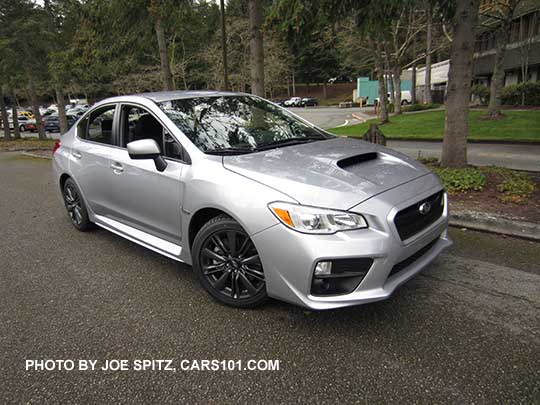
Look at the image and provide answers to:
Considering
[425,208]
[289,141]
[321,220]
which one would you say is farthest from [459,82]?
[321,220]

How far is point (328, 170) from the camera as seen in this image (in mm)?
→ 2693

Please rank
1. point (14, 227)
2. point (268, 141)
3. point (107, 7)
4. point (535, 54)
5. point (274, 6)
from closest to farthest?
1. point (268, 141)
2. point (14, 227)
3. point (274, 6)
4. point (107, 7)
5. point (535, 54)

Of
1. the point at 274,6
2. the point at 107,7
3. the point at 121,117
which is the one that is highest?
the point at 107,7

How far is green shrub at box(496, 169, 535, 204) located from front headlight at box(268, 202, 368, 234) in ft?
11.1

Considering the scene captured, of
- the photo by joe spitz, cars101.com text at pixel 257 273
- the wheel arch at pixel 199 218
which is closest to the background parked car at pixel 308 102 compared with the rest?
the photo by joe spitz, cars101.com text at pixel 257 273

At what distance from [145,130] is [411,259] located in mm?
2602

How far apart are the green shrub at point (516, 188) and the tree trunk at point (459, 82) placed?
773 mm

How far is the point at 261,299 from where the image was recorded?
9.00ft

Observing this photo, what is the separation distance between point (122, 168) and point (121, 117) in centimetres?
59

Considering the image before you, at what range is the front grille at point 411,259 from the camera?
2.49 meters

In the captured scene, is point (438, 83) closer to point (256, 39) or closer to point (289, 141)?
point (256, 39)

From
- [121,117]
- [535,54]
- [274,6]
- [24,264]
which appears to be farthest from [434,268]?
[535,54]

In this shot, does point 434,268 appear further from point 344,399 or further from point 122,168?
point 122,168

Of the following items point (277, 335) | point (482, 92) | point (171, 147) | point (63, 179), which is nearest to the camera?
point (277, 335)
